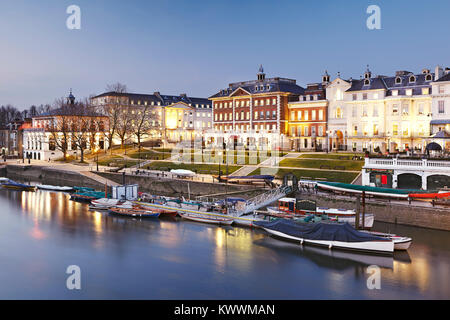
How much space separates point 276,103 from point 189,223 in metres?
51.2

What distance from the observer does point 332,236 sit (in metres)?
33.5

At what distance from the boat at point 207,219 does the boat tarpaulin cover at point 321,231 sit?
5.80 meters

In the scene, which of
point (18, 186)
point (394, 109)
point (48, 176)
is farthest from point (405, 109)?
point (48, 176)

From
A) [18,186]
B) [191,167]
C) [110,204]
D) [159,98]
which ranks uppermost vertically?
[159,98]

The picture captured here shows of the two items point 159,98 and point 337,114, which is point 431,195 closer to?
point 337,114

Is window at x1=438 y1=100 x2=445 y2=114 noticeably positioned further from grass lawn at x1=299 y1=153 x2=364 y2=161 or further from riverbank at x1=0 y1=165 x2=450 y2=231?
riverbank at x1=0 y1=165 x2=450 y2=231

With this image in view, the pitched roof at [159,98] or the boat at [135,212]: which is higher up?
the pitched roof at [159,98]

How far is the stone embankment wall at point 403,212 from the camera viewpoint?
3772 cm

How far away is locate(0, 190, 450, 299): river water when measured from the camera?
85.3 ft

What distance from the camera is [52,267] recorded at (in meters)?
30.3

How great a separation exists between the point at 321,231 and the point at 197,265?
34.5 feet

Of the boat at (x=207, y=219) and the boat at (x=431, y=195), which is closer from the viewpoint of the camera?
the boat at (x=431, y=195)

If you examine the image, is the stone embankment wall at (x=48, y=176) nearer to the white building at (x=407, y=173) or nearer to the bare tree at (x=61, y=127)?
the bare tree at (x=61, y=127)

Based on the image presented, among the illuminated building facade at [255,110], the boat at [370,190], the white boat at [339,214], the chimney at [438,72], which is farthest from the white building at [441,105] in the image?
the illuminated building facade at [255,110]
